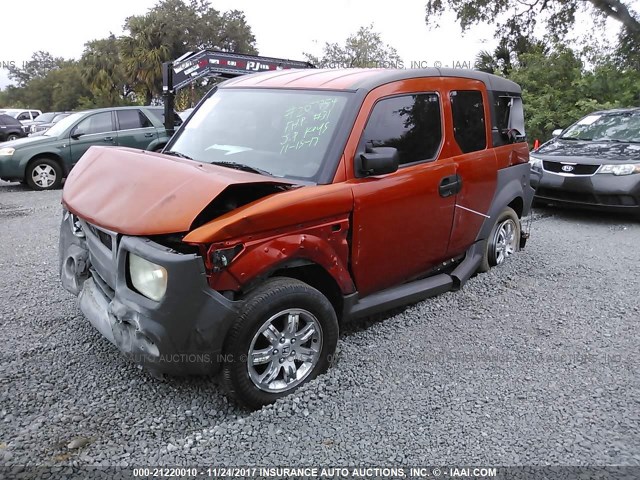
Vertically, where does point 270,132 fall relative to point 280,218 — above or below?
above

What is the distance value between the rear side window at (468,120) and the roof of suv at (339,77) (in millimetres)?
176

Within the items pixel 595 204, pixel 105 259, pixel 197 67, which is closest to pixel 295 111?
pixel 105 259

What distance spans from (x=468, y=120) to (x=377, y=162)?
1.52 m

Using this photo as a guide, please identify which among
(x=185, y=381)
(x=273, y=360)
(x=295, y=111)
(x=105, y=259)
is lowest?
(x=185, y=381)

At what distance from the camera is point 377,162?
3.27 meters

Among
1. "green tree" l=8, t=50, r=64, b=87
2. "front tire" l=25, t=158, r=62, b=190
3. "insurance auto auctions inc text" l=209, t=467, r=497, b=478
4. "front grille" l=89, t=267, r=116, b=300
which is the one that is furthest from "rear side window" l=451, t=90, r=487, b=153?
"green tree" l=8, t=50, r=64, b=87

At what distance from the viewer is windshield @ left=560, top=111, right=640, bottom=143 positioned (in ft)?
26.1

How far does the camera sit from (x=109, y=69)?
42.7m

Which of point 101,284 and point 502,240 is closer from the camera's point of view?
point 101,284

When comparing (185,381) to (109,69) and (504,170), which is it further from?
(109,69)

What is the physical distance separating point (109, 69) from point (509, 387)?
151 ft

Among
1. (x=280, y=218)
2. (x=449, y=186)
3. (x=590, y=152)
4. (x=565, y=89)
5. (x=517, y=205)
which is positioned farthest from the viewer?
(x=565, y=89)

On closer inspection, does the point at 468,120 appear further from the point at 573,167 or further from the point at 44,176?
the point at 44,176

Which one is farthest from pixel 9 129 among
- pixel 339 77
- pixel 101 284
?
pixel 339 77
